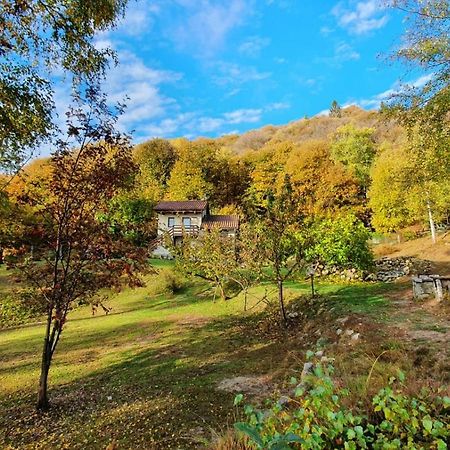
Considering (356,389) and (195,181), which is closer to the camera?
(356,389)

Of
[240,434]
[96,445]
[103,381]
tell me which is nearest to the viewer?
[240,434]

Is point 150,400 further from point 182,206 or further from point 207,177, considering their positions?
point 207,177

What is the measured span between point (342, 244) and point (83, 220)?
27.6ft

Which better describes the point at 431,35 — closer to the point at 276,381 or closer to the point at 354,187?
the point at 276,381

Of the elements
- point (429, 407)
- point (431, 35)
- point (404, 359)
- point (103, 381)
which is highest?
point (431, 35)

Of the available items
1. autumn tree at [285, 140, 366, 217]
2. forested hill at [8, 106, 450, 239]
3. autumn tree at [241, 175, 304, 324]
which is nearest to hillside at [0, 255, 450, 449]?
autumn tree at [241, 175, 304, 324]

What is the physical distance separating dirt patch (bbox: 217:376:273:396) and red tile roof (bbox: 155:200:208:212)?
82.6 feet

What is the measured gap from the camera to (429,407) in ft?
8.57

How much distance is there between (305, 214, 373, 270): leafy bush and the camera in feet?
37.5

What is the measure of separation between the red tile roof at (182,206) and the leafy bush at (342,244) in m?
19.9

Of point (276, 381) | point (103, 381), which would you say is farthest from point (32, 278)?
point (276, 381)

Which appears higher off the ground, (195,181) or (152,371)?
(195,181)

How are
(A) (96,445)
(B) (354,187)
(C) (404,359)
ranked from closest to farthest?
(A) (96,445) → (C) (404,359) → (B) (354,187)

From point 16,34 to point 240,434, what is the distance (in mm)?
5772
